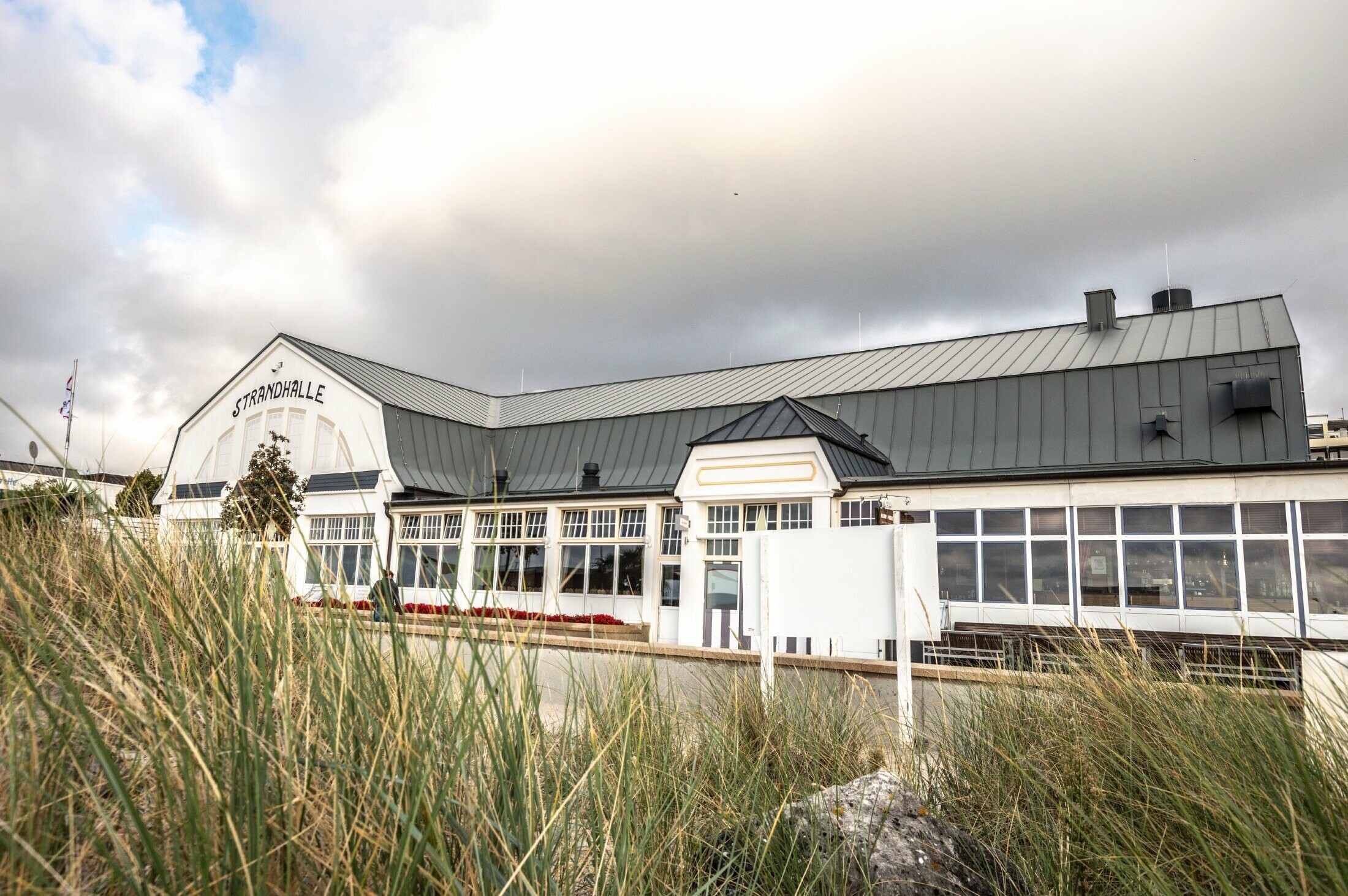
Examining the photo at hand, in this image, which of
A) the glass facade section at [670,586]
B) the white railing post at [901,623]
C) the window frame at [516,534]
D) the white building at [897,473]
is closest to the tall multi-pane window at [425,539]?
the white building at [897,473]

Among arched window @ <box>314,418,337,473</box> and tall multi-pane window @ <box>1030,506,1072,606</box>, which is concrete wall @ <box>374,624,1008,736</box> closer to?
tall multi-pane window @ <box>1030,506,1072,606</box>

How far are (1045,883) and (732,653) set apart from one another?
20.9 ft

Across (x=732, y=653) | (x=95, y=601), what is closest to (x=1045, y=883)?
(x=95, y=601)

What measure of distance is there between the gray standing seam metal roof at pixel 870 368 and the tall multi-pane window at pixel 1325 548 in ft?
18.1

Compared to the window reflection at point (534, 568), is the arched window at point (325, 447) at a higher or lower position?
higher

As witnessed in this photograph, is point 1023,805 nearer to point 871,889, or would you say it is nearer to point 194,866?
point 871,889

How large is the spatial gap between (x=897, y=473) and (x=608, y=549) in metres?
6.76

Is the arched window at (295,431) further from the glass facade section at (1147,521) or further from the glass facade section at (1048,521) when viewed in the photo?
the glass facade section at (1147,521)

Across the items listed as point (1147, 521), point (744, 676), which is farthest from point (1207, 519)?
point (744, 676)

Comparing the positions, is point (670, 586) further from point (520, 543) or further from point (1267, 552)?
point (1267, 552)

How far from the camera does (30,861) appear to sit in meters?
1.54

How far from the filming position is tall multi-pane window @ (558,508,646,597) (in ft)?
61.0

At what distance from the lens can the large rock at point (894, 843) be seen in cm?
337

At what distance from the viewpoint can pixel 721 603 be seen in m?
16.7
